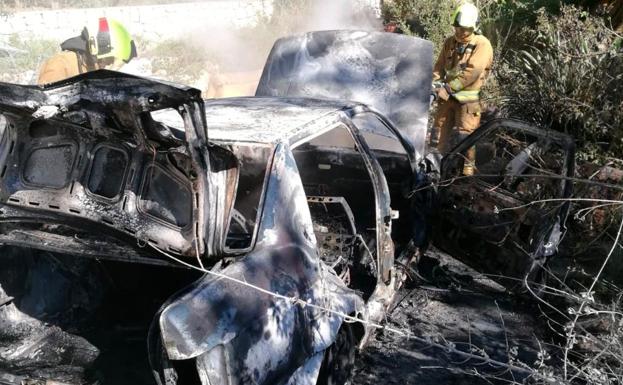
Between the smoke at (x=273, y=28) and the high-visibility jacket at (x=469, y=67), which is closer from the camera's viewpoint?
the high-visibility jacket at (x=469, y=67)

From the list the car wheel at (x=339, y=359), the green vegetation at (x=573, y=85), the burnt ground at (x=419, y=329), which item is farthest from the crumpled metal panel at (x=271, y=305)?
the green vegetation at (x=573, y=85)

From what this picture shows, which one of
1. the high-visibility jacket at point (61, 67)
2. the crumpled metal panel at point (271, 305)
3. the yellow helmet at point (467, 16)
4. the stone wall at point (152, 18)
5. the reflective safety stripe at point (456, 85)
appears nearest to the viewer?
the crumpled metal panel at point (271, 305)

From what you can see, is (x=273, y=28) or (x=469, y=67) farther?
(x=273, y=28)

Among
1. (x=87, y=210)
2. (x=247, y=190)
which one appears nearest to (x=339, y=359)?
(x=247, y=190)

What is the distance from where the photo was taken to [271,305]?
240 cm

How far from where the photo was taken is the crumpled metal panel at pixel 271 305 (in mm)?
2143

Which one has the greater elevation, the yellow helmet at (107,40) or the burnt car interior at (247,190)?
the yellow helmet at (107,40)

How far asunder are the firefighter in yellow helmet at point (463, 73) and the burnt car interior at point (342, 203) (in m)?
2.14

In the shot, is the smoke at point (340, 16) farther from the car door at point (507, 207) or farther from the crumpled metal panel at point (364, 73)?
the car door at point (507, 207)

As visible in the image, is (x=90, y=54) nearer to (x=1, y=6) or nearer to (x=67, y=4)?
(x=1, y=6)

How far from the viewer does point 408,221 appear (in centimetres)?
445

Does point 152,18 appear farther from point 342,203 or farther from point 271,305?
point 271,305

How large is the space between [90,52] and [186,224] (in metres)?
3.87

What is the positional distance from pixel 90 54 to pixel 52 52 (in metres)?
6.15
